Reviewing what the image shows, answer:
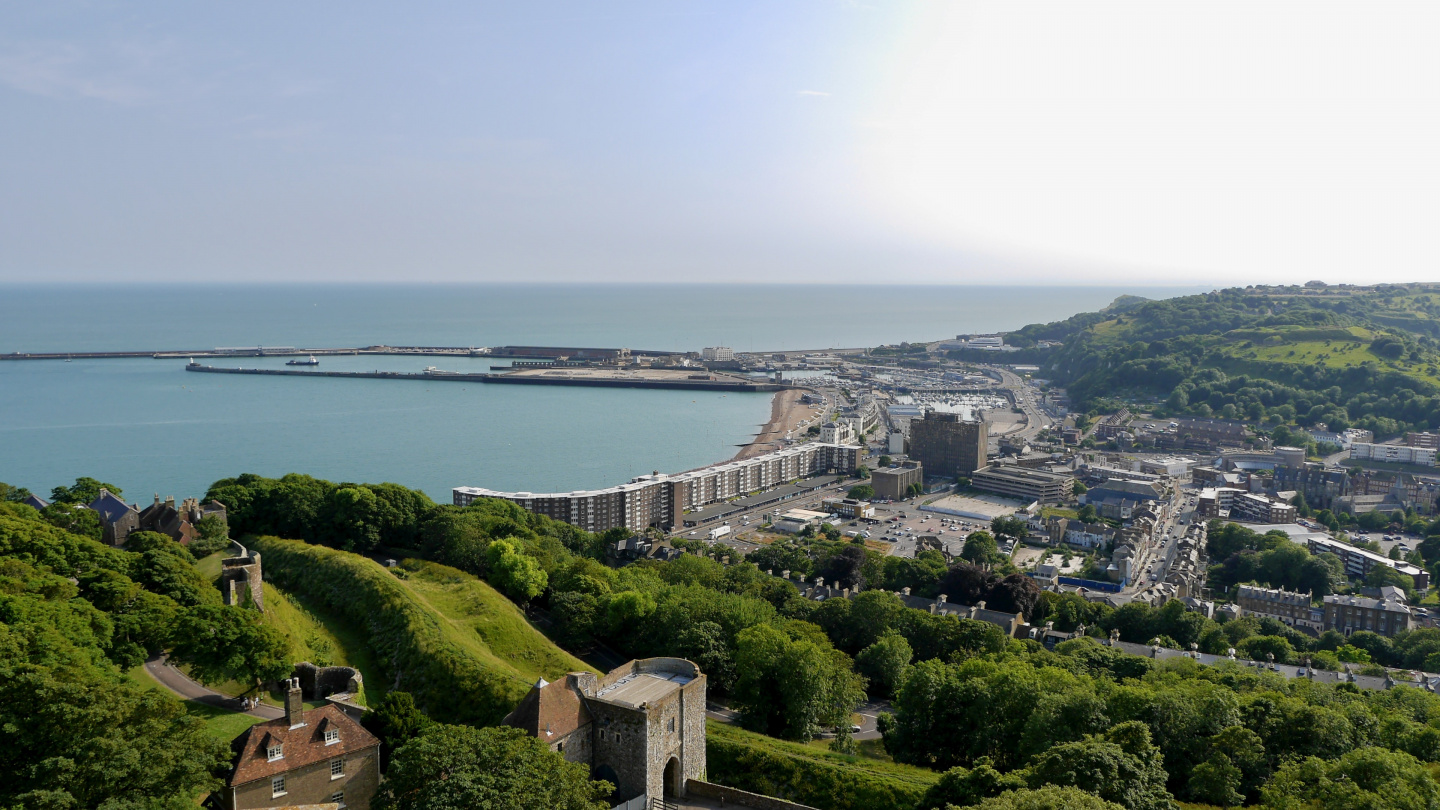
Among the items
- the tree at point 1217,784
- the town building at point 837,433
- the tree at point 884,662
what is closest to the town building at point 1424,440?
the town building at point 837,433

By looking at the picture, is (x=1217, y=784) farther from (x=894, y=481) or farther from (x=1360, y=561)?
(x=894, y=481)

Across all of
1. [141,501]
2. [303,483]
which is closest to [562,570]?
[303,483]

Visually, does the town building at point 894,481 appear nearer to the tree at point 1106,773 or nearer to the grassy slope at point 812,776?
the grassy slope at point 812,776

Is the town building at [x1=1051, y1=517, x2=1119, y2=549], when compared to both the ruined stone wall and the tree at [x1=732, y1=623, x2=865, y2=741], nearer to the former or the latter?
the tree at [x1=732, y1=623, x2=865, y2=741]

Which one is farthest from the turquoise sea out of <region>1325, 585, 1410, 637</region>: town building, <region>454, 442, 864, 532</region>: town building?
<region>1325, 585, 1410, 637</region>: town building

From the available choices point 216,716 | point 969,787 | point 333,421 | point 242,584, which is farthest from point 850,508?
point 333,421

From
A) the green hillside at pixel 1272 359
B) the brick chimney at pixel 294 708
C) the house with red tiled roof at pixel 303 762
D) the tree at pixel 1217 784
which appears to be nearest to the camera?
the house with red tiled roof at pixel 303 762
